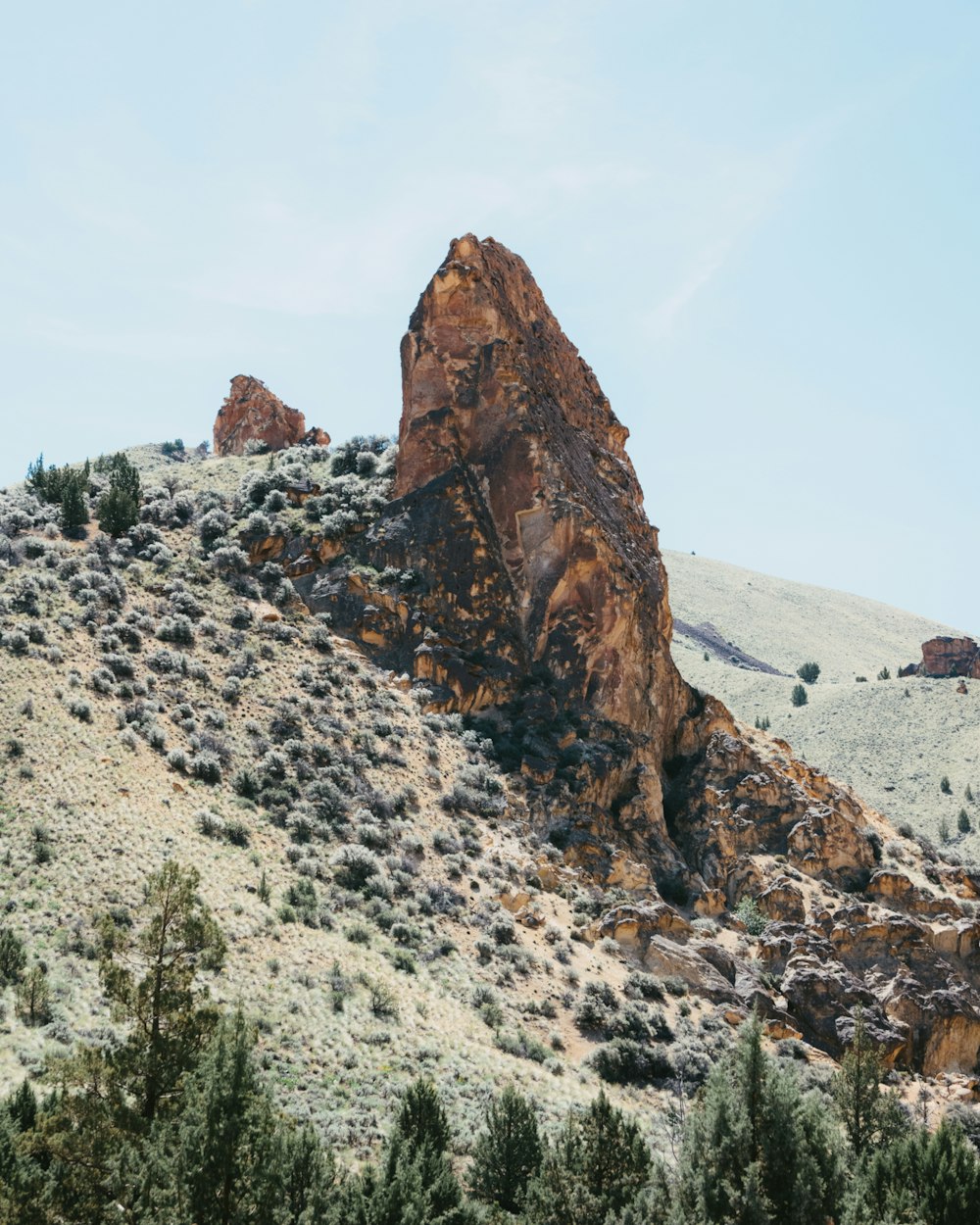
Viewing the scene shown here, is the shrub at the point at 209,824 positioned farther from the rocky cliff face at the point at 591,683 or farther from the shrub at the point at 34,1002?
the rocky cliff face at the point at 591,683

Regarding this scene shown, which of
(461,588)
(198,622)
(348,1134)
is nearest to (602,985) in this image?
(348,1134)

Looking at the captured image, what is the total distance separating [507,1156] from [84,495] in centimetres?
4048

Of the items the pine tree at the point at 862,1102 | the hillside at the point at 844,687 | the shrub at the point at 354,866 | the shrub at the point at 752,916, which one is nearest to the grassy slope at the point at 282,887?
the shrub at the point at 354,866

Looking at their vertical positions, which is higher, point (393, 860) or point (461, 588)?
point (461, 588)

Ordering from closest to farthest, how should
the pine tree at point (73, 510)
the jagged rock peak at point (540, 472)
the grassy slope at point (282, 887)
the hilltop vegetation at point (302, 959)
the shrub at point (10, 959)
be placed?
the hilltop vegetation at point (302, 959)
the shrub at point (10, 959)
the grassy slope at point (282, 887)
the jagged rock peak at point (540, 472)
the pine tree at point (73, 510)

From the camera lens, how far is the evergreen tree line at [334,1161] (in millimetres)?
14750

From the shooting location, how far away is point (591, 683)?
44375 mm

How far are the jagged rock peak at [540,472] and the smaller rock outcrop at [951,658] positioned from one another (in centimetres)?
4987

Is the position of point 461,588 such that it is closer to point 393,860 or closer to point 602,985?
point 393,860

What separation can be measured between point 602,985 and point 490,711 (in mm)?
15456

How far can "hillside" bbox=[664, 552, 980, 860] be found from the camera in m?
72.2

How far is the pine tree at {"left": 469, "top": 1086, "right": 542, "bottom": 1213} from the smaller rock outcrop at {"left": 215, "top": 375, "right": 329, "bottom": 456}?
52472 millimetres

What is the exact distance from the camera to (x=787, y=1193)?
1719cm

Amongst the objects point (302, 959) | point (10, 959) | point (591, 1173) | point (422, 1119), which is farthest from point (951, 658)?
point (10, 959)
